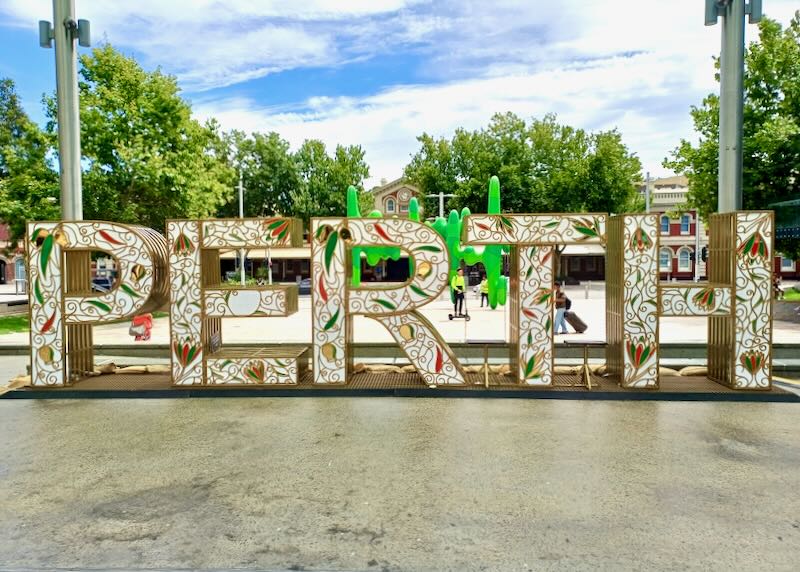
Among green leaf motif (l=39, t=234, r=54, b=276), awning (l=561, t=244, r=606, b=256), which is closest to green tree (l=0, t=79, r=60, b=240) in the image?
green leaf motif (l=39, t=234, r=54, b=276)

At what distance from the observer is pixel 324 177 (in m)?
42.6

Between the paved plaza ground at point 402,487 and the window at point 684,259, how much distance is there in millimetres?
45602

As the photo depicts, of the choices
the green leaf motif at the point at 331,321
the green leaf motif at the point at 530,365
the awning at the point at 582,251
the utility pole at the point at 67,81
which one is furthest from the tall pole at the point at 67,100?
the awning at the point at 582,251

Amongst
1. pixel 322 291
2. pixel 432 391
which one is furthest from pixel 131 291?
pixel 432 391

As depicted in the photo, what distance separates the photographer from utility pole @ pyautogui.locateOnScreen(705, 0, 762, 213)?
9547 millimetres

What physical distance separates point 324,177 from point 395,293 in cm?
3444

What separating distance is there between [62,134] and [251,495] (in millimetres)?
7776

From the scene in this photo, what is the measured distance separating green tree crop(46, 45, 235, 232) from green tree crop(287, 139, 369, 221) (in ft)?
60.7

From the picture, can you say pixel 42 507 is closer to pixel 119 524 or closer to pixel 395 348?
pixel 119 524

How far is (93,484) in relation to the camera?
580 cm

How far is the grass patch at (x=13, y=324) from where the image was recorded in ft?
59.5

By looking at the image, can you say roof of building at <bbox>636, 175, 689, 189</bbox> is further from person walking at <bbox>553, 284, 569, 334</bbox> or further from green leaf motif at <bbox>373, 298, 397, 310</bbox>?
green leaf motif at <bbox>373, 298, 397, 310</bbox>

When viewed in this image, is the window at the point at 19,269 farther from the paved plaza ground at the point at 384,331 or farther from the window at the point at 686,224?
the window at the point at 686,224

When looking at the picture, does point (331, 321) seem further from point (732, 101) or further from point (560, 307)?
point (560, 307)
